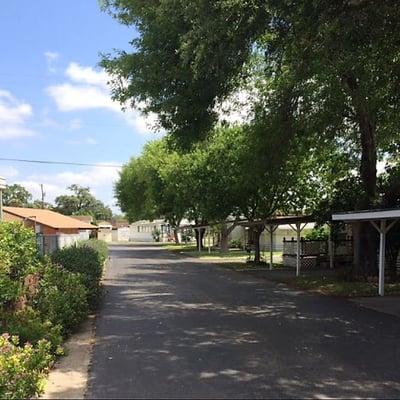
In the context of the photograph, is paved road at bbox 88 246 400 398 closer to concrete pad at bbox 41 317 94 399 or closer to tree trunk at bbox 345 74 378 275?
concrete pad at bbox 41 317 94 399

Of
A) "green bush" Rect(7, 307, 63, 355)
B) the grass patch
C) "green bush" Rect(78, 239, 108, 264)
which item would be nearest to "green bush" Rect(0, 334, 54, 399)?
"green bush" Rect(7, 307, 63, 355)

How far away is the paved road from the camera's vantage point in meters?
6.95

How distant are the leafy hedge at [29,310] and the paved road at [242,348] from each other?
0.66m

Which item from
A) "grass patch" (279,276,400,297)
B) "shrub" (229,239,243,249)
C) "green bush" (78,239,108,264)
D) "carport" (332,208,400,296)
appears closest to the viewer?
"carport" (332,208,400,296)

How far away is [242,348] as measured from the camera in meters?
9.26

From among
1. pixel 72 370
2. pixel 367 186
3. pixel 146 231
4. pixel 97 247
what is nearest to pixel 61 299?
pixel 72 370

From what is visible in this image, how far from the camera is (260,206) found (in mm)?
32219

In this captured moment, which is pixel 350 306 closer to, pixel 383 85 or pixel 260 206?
pixel 383 85

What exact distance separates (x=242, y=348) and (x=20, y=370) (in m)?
3.79

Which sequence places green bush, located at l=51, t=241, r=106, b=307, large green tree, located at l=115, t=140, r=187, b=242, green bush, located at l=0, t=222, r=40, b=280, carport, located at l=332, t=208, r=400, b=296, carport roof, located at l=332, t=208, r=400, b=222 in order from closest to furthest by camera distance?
green bush, located at l=0, t=222, r=40, b=280, green bush, located at l=51, t=241, r=106, b=307, carport roof, located at l=332, t=208, r=400, b=222, carport, located at l=332, t=208, r=400, b=296, large green tree, located at l=115, t=140, r=187, b=242

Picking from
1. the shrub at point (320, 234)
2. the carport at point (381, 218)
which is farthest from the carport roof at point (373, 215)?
the shrub at point (320, 234)

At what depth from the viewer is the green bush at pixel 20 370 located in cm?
633

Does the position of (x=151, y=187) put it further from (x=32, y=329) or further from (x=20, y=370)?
(x=20, y=370)

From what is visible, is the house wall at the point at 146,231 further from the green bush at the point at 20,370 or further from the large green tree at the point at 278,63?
the green bush at the point at 20,370
